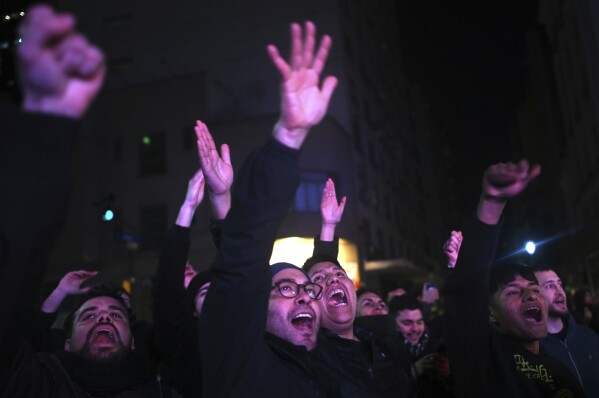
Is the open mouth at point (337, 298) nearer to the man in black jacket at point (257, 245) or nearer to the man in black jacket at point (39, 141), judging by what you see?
the man in black jacket at point (257, 245)

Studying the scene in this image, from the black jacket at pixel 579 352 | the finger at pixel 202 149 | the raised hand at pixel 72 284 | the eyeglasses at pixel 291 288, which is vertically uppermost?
the finger at pixel 202 149

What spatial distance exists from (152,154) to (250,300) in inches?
965

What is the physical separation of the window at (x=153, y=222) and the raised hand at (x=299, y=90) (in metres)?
22.8

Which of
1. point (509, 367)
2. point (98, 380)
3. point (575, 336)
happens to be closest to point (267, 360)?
point (98, 380)

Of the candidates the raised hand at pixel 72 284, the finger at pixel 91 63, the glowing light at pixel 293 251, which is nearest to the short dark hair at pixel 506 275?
the raised hand at pixel 72 284

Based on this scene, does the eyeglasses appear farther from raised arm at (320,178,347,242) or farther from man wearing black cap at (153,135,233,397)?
raised arm at (320,178,347,242)

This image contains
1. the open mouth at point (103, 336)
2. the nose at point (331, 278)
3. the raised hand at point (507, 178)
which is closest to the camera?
the raised hand at point (507, 178)

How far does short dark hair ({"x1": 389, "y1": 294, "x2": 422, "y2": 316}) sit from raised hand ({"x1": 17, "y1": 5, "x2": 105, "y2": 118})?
5.13 meters

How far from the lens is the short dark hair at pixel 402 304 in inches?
240

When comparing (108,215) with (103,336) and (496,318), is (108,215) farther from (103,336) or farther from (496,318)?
(496,318)

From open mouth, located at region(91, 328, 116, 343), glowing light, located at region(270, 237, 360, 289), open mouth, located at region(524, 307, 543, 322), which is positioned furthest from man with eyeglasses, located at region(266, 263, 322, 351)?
glowing light, located at region(270, 237, 360, 289)

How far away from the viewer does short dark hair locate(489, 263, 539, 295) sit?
12.5ft

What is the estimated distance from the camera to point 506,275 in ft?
12.6

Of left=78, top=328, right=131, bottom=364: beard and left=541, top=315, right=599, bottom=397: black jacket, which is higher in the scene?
left=78, top=328, right=131, bottom=364: beard
